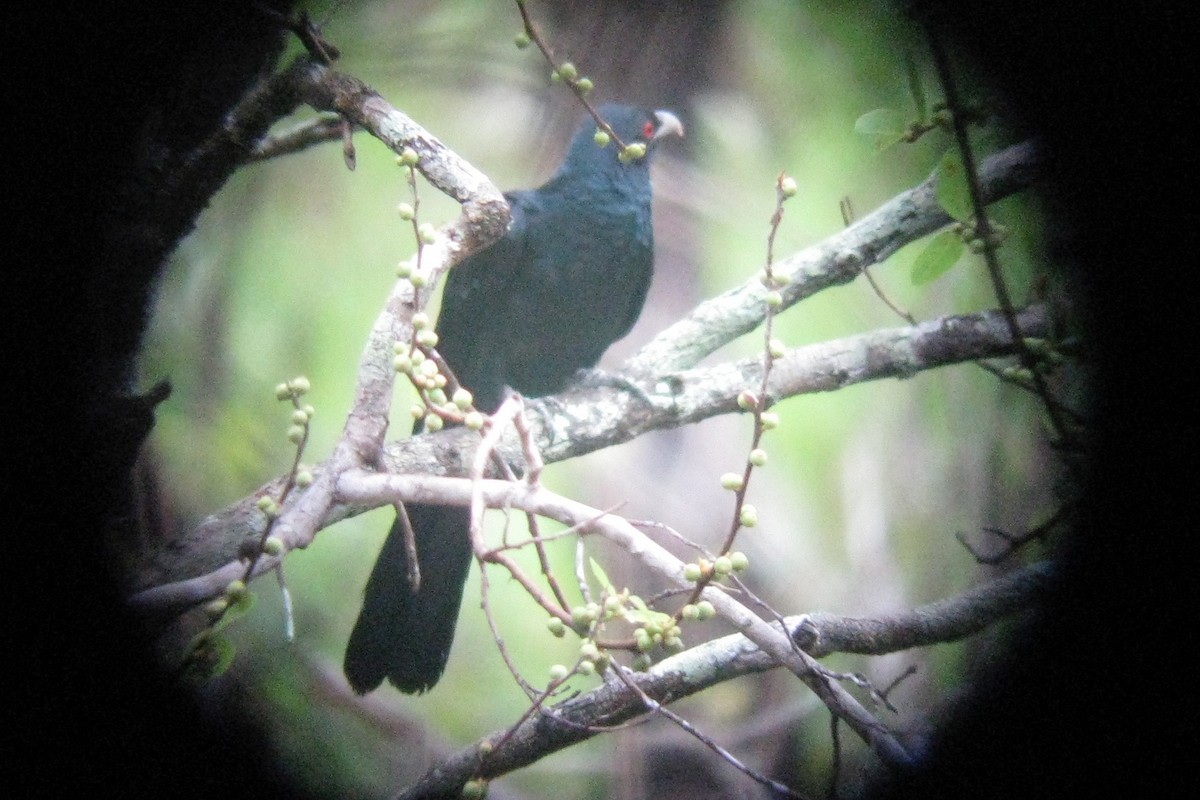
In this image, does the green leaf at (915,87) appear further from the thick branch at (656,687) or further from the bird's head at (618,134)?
the thick branch at (656,687)

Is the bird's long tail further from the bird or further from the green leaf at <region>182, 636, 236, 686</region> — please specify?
the green leaf at <region>182, 636, 236, 686</region>

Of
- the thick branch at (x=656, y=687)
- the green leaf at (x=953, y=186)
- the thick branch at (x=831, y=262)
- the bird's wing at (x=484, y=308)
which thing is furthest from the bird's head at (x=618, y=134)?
the thick branch at (x=656, y=687)

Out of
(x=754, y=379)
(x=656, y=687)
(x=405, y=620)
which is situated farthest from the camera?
(x=754, y=379)

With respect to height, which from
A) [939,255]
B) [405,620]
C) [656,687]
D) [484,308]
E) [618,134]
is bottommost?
[656,687]

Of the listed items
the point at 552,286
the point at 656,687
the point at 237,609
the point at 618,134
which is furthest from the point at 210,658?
the point at 618,134

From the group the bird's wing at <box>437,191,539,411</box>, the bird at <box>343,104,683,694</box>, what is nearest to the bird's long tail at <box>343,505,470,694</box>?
the bird at <box>343,104,683,694</box>

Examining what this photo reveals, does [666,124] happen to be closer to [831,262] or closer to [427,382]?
[831,262]

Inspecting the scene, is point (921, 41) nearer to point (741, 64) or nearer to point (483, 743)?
point (741, 64)

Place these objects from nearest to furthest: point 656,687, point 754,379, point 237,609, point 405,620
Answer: point 237,609, point 656,687, point 405,620, point 754,379
